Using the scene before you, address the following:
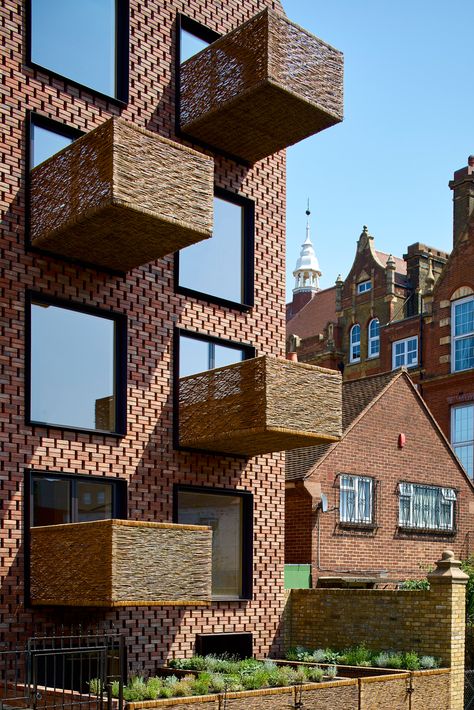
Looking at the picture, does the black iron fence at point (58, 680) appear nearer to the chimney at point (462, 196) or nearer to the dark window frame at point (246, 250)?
the dark window frame at point (246, 250)

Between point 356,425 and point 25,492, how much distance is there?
12221mm

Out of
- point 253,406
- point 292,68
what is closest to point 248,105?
point 292,68

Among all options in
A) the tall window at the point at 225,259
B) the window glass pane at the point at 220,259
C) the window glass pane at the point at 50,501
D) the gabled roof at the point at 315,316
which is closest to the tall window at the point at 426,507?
the tall window at the point at 225,259

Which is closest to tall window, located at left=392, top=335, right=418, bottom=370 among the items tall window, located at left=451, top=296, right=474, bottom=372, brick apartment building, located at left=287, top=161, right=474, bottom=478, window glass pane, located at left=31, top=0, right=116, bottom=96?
brick apartment building, located at left=287, top=161, right=474, bottom=478

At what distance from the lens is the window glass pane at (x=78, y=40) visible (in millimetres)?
16469

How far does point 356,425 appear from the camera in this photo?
1014 inches

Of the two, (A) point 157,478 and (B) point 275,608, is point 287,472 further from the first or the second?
(A) point 157,478

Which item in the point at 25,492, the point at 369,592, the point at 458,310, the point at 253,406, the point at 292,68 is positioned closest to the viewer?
the point at 25,492

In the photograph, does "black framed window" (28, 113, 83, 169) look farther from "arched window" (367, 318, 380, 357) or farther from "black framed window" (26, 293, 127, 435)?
"arched window" (367, 318, 380, 357)

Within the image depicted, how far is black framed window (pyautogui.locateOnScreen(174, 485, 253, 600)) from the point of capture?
18.1 meters

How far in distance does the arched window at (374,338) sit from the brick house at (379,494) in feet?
61.4

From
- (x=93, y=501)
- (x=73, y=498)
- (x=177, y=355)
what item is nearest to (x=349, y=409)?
(x=177, y=355)

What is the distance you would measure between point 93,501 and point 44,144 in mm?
5795

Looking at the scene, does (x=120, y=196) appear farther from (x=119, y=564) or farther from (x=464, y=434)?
(x=464, y=434)
